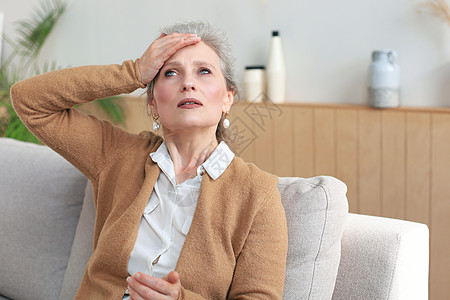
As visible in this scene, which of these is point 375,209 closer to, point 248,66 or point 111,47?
point 248,66

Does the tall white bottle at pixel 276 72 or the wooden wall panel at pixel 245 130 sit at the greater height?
the tall white bottle at pixel 276 72

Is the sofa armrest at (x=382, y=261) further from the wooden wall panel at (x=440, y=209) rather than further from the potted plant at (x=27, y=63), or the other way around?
the potted plant at (x=27, y=63)

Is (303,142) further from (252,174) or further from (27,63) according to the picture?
(27,63)

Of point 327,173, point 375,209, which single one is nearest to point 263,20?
point 327,173

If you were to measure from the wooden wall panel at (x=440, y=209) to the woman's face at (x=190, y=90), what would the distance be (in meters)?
1.26

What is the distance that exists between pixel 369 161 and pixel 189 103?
144cm

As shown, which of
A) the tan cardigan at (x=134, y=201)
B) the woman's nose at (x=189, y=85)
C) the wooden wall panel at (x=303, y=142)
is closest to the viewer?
the tan cardigan at (x=134, y=201)

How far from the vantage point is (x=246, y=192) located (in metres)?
1.40

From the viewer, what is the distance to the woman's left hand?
48.5 inches

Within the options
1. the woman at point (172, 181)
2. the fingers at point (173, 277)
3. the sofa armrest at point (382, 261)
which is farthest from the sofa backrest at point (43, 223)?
the sofa armrest at point (382, 261)

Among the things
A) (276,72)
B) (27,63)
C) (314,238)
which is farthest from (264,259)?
(27,63)

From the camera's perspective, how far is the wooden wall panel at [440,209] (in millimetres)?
2426

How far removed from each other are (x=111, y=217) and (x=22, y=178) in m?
0.66

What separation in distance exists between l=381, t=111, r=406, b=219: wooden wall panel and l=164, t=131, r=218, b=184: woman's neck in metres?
1.26
